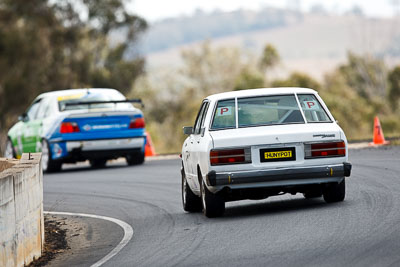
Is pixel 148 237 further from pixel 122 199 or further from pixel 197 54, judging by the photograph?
pixel 197 54

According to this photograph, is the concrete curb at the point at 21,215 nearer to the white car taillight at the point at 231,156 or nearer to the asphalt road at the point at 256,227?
the asphalt road at the point at 256,227

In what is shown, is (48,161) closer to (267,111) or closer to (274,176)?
(267,111)

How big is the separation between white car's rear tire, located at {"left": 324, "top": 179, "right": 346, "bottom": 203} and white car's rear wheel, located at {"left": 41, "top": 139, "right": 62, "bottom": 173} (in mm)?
10419

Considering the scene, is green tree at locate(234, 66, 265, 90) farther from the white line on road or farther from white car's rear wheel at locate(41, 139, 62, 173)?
the white line on road

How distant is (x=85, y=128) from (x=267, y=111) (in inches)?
380

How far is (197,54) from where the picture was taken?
3738 inches

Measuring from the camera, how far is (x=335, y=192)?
36.5 feet

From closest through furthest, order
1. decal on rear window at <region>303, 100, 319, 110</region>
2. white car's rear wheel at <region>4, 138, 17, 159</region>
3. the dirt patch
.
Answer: the dirt patch → decal on rear window at <region>303, 100, 319, 110</region> → white car's rear wheel at <region>4, 138, 17, 159</region>

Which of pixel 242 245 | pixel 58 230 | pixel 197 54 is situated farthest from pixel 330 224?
pixel 197 54

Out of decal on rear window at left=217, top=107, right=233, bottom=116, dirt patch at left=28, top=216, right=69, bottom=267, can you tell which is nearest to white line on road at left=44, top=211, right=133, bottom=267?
dirt patch at left=28, top=216, right=69, bottom=267

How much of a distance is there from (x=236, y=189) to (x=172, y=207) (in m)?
2.62

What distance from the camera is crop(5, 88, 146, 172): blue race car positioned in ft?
66.1

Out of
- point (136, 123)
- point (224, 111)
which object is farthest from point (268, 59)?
point (224, 111)

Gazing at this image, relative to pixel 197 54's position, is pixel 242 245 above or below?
below
